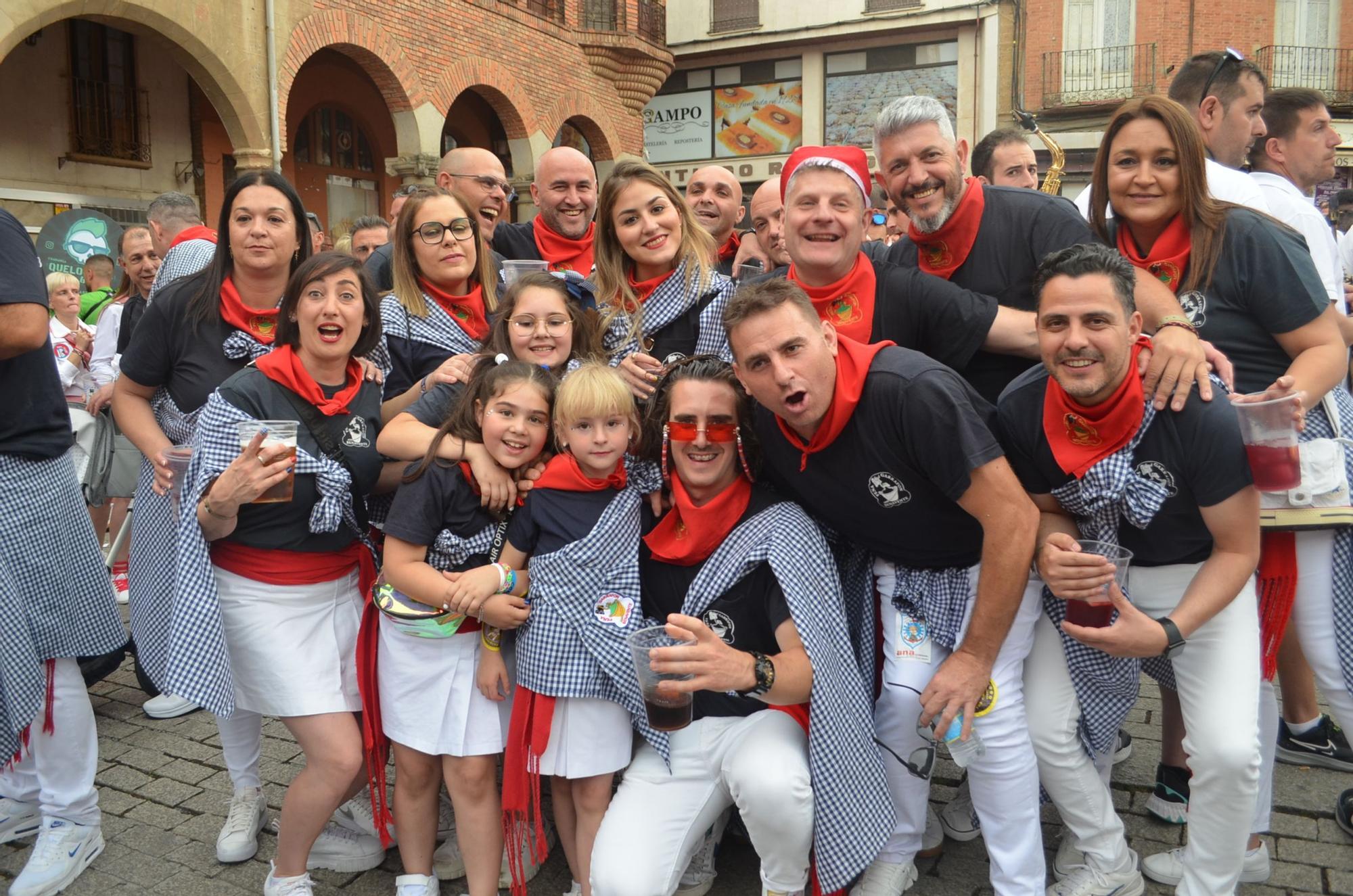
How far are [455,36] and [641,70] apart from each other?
470 cm

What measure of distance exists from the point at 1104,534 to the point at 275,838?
9.67ft

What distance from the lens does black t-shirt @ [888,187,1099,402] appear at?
11.2ft

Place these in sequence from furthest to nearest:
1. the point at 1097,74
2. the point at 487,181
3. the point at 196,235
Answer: the point at 1097,74 < the point at 487,181 < the point at 196,235

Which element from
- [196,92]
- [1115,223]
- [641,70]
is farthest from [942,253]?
[641,70]

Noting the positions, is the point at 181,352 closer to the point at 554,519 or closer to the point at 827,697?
the point at 554,519

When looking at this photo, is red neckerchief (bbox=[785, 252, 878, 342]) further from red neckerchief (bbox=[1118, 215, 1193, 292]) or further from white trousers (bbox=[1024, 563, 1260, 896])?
white trousers (bbox=[1024, 563, 1260, 896])

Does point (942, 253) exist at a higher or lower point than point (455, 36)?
lower

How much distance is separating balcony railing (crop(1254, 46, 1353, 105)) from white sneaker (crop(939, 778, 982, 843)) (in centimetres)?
2248

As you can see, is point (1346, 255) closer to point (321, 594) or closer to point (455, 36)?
point (321, 594)

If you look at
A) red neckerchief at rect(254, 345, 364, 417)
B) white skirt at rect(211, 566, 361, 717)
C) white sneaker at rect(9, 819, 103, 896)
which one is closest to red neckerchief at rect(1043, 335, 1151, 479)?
red neckerchief at rect(254, 345, 364, 417)

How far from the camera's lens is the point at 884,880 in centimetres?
306

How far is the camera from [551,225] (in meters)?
4.78

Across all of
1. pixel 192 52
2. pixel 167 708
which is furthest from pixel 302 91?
pixel 167 708

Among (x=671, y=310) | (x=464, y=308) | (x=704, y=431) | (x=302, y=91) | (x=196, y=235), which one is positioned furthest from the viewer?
(x=302, y=91)
